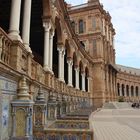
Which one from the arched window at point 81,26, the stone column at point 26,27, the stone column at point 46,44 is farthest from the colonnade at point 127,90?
the stone column at point 26,27

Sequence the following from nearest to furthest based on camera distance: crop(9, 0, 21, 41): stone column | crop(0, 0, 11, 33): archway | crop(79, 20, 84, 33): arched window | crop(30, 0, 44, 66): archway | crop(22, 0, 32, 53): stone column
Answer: crop(9, 0, 21, 41): stone column
crop(22, 0, 32, 53): stone column
crop(0, 0, 11, 33): archway
crop(30, 0, 44, 66): archway
crop(79, 20, 84, 33): arched window

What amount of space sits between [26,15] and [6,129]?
5.09 metres

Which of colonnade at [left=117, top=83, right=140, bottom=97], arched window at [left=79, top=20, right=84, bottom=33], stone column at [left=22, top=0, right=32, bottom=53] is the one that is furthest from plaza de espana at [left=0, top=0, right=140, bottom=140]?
colonnade at [left=117, top=83, right=140, bottom=97]

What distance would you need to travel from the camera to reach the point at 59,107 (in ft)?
44.9

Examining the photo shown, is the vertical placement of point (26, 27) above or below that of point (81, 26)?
below

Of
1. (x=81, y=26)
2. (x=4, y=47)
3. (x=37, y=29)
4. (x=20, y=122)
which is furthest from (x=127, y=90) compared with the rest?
(x=20, y=122)

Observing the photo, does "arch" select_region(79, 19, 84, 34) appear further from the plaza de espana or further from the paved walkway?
the paved walkway

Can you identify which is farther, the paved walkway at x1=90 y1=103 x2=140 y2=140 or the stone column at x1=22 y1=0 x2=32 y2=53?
the paved walkway at x1=90 y1=103 x2=140 y2=140

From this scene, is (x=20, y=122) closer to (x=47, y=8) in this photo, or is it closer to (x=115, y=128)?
(x=47, y=8)

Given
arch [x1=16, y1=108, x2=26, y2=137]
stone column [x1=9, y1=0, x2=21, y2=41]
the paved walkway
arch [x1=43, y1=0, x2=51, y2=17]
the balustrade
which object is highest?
arch [x1=43, y1=0, x2=51, y2=17]

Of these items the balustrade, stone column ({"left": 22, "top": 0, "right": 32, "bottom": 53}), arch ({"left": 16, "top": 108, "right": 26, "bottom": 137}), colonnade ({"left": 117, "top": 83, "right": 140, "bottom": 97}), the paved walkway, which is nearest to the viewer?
arch ({"left": 16, "top": 108, "right": 26, "bottom": 137})

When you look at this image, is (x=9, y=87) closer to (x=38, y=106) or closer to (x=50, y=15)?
(x=38, y=106)

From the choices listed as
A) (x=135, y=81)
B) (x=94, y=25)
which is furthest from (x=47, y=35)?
(x=135, y=81)

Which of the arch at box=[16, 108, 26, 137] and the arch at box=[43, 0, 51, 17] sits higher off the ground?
the arch at box=[43, 0, 51, 17]
